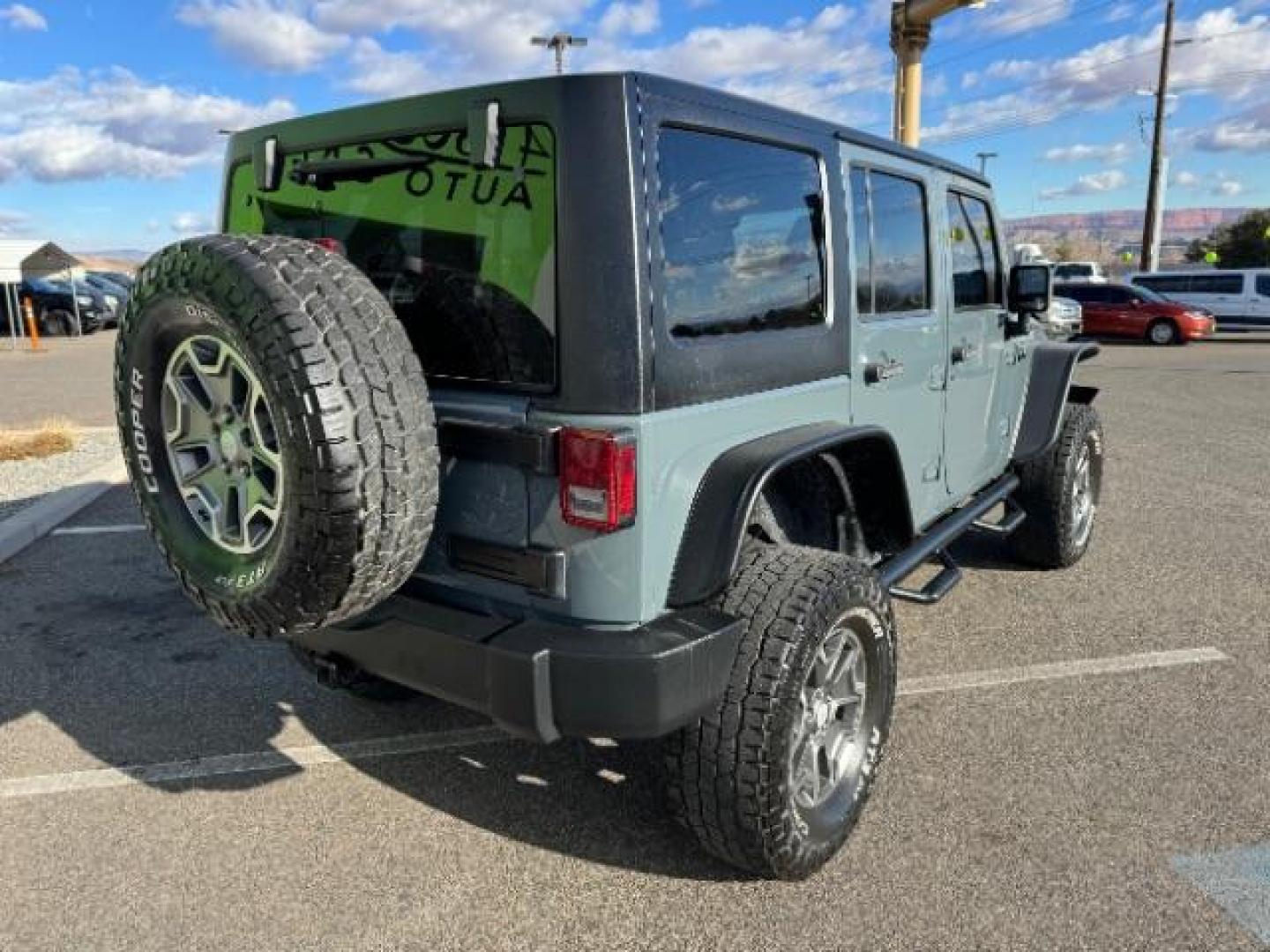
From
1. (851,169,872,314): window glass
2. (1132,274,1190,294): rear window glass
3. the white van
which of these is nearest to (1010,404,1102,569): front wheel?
(851,169,872,314): window glass

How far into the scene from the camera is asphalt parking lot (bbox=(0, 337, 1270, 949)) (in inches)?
95.3

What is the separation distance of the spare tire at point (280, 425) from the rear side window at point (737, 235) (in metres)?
0.69

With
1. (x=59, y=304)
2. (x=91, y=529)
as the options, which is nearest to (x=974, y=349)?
(x=91, y=529)

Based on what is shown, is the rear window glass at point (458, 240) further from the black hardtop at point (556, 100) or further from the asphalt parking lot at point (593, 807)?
the asphalt parking lot at point (593, 807)

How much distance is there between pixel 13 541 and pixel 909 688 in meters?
5.03

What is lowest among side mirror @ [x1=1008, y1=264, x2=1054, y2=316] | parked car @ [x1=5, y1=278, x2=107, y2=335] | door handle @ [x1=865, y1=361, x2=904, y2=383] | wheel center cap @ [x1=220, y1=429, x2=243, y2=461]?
wheel center cap @ [x1=220, y1=429, x2=243, y2=461]

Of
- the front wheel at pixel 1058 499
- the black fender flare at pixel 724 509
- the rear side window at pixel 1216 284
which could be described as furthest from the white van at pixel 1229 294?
the black fender flare at pixel 724 509

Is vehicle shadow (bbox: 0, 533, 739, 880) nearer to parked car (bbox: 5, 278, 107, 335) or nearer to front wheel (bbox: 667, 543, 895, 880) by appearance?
front wheel (bbox: 667, 543, 895, 880)

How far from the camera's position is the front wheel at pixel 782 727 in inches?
93.1

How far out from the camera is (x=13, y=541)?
5.57m

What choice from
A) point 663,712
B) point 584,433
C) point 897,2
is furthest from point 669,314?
point 897,2

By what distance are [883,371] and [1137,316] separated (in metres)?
21.5

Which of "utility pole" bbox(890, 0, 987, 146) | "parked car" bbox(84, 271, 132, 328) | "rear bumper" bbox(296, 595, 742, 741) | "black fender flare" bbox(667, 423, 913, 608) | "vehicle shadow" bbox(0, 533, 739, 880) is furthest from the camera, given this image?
"parked car" bbox(84, 271, 132, 328)

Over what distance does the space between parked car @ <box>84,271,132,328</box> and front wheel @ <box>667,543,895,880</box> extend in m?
25.5
